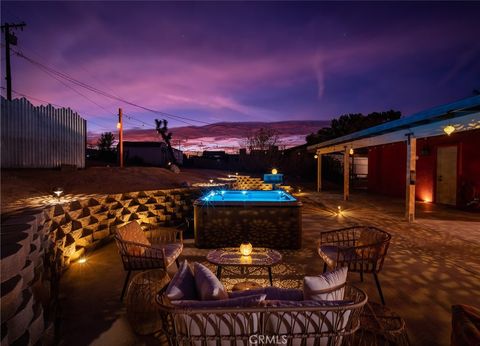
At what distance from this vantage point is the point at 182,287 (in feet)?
6.88

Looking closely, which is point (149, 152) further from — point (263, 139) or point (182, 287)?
point (182, 287)

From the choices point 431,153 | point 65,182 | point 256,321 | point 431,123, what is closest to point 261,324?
point 256,321

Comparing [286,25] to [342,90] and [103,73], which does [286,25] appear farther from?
[342,90]

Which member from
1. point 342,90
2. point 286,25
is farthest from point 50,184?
point 342,90

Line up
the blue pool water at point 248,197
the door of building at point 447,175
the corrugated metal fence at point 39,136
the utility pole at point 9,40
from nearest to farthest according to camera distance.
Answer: the blue pool water at point 248,197 → the corrugated metal fence at point 39,136 → the door of building at point 447,175 → the utility pole at point 9,40

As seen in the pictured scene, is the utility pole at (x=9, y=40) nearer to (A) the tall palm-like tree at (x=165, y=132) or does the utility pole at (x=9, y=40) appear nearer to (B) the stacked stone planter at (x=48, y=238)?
(B) the stacked stone planter at (x=48, y=238)

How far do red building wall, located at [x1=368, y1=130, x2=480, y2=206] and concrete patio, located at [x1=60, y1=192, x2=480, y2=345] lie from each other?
3.55m

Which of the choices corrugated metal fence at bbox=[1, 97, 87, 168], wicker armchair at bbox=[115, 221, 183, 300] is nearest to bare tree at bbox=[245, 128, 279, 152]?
corrugated metal fence at bbox=[1, 97, 87, 168]

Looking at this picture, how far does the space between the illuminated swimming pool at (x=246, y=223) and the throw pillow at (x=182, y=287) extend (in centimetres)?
328

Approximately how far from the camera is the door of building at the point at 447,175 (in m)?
10.6

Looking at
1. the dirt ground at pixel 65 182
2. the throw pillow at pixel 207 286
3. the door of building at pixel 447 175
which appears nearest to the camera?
the throw pillow at pixel 207 286

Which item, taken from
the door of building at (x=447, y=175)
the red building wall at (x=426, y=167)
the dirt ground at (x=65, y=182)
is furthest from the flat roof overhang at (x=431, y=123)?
the dirt ground at (x=65, y=182)

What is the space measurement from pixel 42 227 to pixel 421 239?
7.22 meters

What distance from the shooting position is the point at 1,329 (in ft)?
5.65
